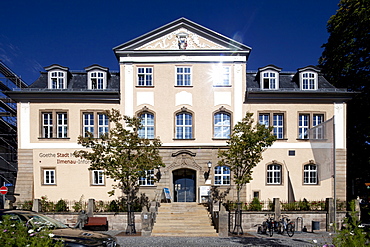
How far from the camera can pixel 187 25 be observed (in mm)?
22203

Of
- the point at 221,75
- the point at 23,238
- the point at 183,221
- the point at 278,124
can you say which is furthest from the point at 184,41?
the point at 23,238

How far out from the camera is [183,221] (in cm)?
1744

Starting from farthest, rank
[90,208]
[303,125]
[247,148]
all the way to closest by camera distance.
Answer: [303,125], [90,208], [247,148]

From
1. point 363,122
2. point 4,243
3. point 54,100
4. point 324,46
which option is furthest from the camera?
point 324,46

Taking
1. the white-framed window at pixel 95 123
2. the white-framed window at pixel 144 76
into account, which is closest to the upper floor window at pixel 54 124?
the white-framed window at pixel 95 123

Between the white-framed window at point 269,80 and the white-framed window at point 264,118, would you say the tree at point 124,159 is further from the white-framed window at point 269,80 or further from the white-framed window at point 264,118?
the white-framed window at point 269,80

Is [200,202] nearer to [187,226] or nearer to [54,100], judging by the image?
[187,226]

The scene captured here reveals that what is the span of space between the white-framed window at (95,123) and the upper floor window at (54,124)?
4.22 ft

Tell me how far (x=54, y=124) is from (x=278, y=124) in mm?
15681

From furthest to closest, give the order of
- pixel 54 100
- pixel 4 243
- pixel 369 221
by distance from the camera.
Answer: pixel 54 100 < pixel 369 221 < pixel 4 243

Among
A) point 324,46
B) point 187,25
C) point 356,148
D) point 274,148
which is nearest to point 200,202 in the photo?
point 274,148

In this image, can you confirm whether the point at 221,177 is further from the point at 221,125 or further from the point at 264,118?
the point at 264,118

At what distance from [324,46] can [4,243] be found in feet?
95.3

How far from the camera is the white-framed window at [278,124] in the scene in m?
22.6
